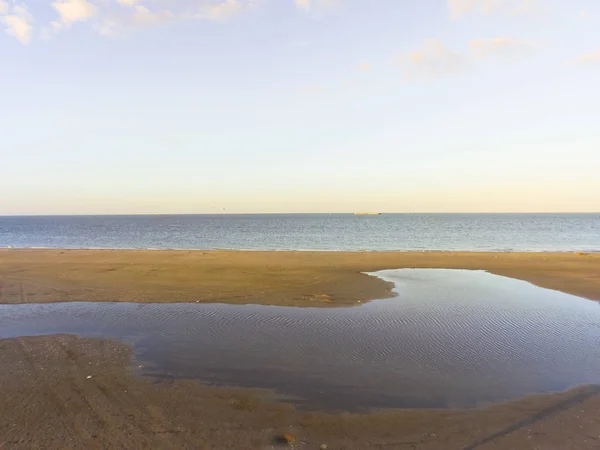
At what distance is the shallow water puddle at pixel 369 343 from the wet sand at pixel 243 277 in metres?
1.69

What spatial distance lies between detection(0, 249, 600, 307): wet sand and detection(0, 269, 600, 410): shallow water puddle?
1.69 meters

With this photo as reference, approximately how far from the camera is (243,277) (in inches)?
909

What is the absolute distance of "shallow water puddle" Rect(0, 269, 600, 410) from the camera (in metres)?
8.50

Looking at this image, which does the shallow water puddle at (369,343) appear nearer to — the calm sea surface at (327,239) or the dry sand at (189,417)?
the dry sand at (189,417)

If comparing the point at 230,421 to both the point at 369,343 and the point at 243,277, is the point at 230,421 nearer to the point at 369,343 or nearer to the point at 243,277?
the point at 369,343

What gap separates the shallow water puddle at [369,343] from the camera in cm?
850

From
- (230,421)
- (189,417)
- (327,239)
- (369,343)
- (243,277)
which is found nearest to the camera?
(230,421)

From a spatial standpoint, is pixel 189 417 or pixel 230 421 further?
pixel 189 417

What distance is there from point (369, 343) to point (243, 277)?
504 inches

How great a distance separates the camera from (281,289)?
1944 cm

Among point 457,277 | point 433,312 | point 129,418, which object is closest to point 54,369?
point 129,418

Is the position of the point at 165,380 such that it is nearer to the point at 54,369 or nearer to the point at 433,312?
the point at 54,369

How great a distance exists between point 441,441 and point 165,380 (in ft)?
19.1

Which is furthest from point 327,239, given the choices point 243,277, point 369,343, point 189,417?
point 189,417
